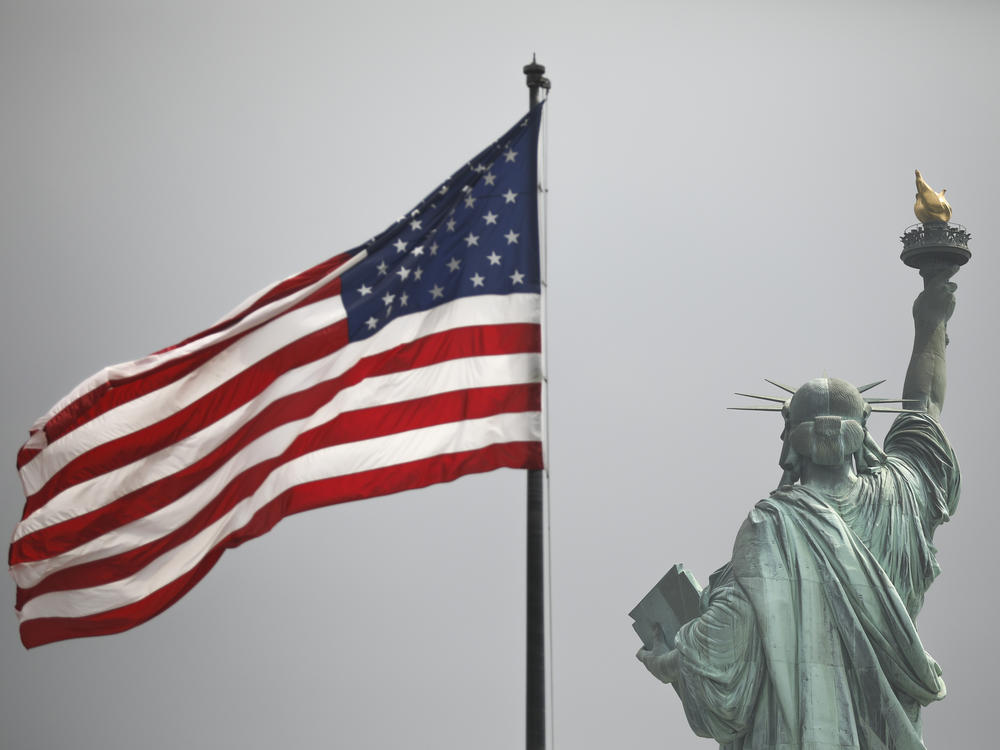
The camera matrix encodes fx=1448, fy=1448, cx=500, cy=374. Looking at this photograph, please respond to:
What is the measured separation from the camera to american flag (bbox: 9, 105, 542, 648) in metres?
11.9

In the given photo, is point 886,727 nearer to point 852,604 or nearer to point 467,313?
point 852,604

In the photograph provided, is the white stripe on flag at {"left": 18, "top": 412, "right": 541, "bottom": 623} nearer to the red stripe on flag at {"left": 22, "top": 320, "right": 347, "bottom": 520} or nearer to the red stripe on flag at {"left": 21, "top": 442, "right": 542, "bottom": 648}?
the red stripe on flag at {"left": 21, "top": 442, "right": 542, "bottom": 648}

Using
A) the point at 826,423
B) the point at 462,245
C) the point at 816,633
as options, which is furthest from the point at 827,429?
the point at 462,245

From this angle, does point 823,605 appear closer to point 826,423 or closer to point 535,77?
point 826,423

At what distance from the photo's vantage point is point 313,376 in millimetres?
12586

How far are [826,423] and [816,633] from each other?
2589mm

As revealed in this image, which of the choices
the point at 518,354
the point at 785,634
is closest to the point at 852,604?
the point at 785,634

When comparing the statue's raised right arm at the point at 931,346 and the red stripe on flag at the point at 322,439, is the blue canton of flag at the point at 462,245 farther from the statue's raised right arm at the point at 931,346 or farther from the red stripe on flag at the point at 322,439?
the statue's raised right arm at the point at 931,346

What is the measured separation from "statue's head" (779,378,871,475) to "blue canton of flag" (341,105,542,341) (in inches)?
276

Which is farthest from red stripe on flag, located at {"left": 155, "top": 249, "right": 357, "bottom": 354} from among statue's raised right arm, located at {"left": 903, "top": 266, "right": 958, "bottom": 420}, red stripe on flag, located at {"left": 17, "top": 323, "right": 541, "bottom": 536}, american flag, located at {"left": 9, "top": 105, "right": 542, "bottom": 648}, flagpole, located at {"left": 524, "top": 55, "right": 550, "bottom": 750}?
statue's raised right arm, located at {"left": 903, "top": 266, "right": 958, "bottom": 420}

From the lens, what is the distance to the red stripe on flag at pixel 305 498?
11516 mm

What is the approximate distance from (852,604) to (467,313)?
7317 millimetres

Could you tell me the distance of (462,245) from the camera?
12.2 m

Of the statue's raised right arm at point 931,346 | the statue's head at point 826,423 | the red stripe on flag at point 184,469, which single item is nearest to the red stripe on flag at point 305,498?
the red stripe on flag at point 184,469
